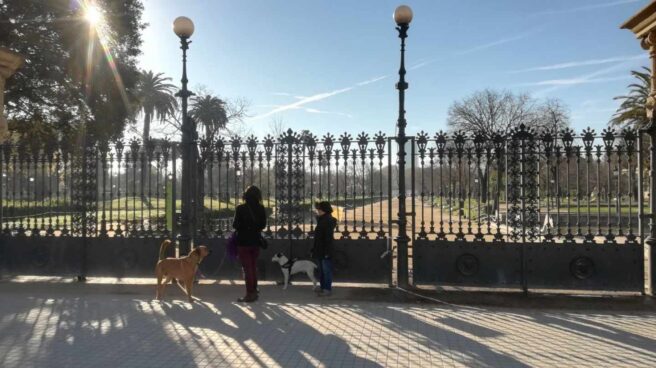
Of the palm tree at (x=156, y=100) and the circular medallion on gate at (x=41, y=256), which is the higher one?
the palm tree at (x=156, y=100)

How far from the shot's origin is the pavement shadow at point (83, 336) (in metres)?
5.25

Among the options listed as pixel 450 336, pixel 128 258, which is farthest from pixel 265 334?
pixel 128 258

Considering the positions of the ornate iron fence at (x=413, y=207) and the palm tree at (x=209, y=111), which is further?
the palm tree at (x=209, y=111)

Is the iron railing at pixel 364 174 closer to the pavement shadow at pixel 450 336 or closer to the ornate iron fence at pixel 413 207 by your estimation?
the ornate iron fence at pixel 413 207

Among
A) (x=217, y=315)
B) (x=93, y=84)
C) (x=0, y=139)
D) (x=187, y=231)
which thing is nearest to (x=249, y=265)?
(x=217, y=315)

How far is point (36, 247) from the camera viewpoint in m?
10.3

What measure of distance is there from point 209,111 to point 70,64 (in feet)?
94.5

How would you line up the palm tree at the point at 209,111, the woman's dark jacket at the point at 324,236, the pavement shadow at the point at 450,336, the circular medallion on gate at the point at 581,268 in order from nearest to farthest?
1. the pavement shadow at the point at 450,336
2. the woman's dark jacket at the point at 324,236
3. the circular medallion on gate at the point at 581,268
4. the palm tree at the point at 209,111

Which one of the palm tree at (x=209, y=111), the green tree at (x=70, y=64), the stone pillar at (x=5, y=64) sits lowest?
the stone pillar at (x=5, y=64)

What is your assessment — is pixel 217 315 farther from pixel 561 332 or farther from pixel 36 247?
pixel 36 247

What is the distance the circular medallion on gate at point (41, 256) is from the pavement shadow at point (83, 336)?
2198mm

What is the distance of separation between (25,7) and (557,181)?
14118mm

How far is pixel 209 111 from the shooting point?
1698 inches

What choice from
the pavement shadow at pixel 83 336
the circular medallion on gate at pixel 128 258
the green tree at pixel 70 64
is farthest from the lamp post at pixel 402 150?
the green tree at pixel 70 64
